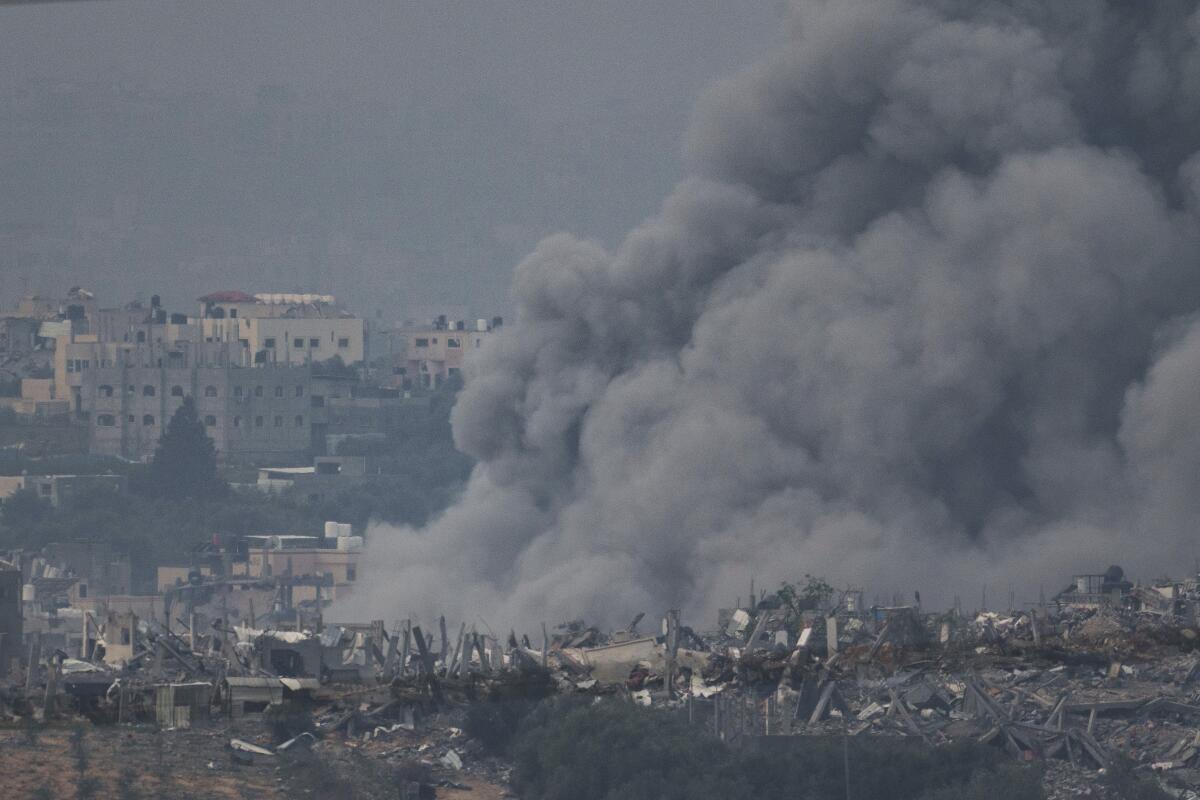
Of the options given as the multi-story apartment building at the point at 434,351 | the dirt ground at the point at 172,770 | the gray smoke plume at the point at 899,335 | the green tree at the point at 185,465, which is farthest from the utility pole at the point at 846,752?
the multi-story apartment building at the point at 434,351

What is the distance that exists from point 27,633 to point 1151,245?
1127cm

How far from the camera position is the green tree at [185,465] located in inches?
2210

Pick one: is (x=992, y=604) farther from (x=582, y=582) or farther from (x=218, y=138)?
(x=218, y=138)

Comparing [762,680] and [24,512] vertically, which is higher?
[24,512]

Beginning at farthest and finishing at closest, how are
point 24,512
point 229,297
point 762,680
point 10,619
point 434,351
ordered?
1. point 229,297
2. point 434,351
3. point 24,512
4. point 10,619
5. point 762,680

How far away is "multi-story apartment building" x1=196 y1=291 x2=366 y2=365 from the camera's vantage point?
64.6 meters

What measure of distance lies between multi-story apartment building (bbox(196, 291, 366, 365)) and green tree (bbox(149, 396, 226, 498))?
228 inches

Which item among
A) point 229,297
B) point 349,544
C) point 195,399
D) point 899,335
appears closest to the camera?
point 899,335

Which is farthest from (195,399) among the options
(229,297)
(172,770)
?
(172,770)

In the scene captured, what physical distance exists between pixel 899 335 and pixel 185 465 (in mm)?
25456

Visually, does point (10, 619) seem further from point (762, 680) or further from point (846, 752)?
point (846, 752)

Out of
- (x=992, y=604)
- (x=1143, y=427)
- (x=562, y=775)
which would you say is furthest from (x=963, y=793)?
(x=1143, y=427)

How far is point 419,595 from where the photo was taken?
35000 millimetres

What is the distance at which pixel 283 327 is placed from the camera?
66.0 m
